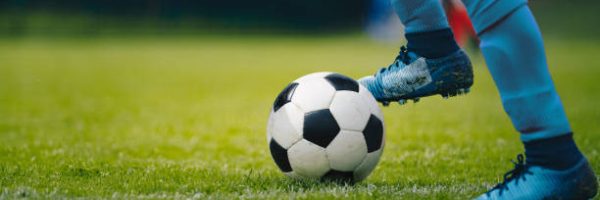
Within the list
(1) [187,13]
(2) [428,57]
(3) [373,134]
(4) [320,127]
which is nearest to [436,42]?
(2) [428,57]

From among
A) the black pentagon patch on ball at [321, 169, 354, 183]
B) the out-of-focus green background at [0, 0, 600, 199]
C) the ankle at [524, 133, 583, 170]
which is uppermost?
the ankle at [524, 133, 583, 170]

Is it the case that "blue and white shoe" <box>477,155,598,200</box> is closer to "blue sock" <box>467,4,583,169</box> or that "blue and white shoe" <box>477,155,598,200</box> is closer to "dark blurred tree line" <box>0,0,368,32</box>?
"blue sock" <box>467,4,583,169</box>

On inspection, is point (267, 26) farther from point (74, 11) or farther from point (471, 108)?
point (471, 108)

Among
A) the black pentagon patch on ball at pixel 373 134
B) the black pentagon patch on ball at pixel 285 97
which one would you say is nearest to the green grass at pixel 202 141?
the black pentagon patch on ball at pixel 373 134

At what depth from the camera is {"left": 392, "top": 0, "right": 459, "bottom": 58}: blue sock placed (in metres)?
3.08

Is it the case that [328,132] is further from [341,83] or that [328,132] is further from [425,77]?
[425,77]

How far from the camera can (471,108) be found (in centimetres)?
812

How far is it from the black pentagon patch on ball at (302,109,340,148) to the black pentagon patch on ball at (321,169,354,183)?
140 mm

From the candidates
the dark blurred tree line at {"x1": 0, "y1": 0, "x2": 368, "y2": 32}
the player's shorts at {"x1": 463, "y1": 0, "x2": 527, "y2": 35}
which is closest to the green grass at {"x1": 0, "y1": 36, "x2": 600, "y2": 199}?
the player's shorts at {"x1": 463, "y1": 0, "x2": 527, "y2": 35}

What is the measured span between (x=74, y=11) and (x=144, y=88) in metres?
30.5

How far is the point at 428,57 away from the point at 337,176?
0.72 m

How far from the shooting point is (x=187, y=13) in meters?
43.2

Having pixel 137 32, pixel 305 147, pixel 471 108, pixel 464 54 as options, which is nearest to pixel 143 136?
pixel 305 147

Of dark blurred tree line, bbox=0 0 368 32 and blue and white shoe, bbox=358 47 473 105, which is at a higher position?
blue and white shoe, bbox=358 47 473 105
